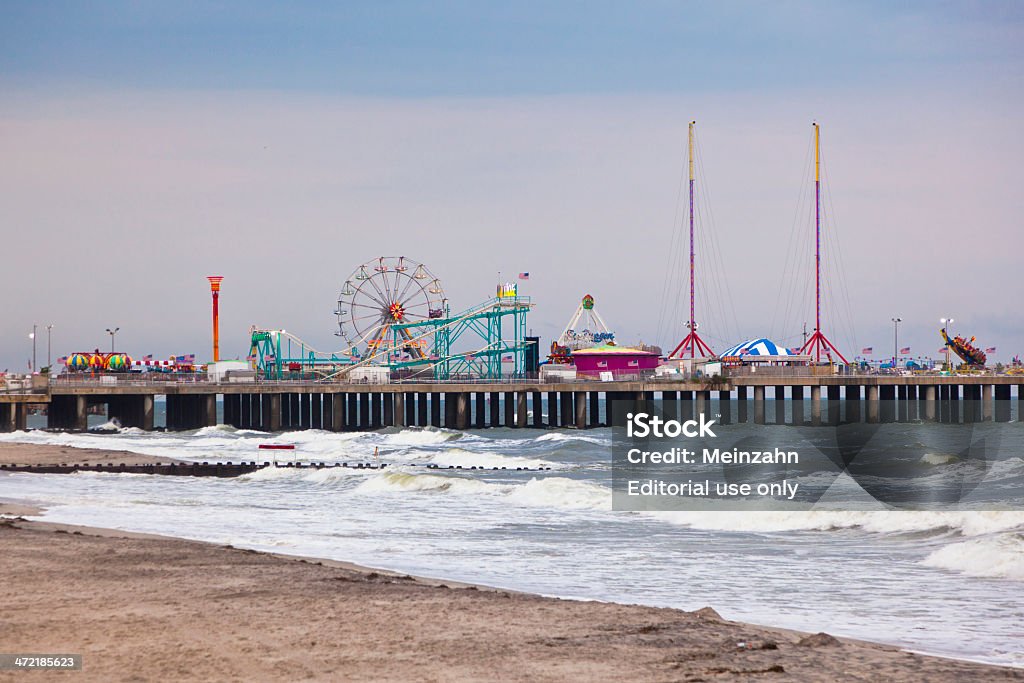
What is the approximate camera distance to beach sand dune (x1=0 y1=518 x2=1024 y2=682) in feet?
37.0

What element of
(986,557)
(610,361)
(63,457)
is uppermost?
(610,361)

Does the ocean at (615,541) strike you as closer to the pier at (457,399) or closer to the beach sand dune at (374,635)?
the beach sand dune at (374,635)

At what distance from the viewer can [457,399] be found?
82562mm

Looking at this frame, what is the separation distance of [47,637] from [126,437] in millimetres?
60107

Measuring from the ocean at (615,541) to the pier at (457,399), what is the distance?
39.9 metres

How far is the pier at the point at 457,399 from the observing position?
3177 inches

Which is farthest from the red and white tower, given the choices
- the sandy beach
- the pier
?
the sandy beach

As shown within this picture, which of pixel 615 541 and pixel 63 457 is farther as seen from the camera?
pixel 63 457

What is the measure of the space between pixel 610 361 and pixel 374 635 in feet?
269

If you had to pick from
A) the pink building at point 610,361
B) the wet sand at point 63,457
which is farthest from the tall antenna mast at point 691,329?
the wet sand at point 63,457

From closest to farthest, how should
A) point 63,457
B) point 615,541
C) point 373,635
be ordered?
point 373,635
point 615,541
point 63,457

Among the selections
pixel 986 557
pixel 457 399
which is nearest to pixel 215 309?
pixel 457 399

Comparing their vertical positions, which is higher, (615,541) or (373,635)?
(373,635)

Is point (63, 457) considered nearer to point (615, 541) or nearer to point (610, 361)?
point (615, 541)
